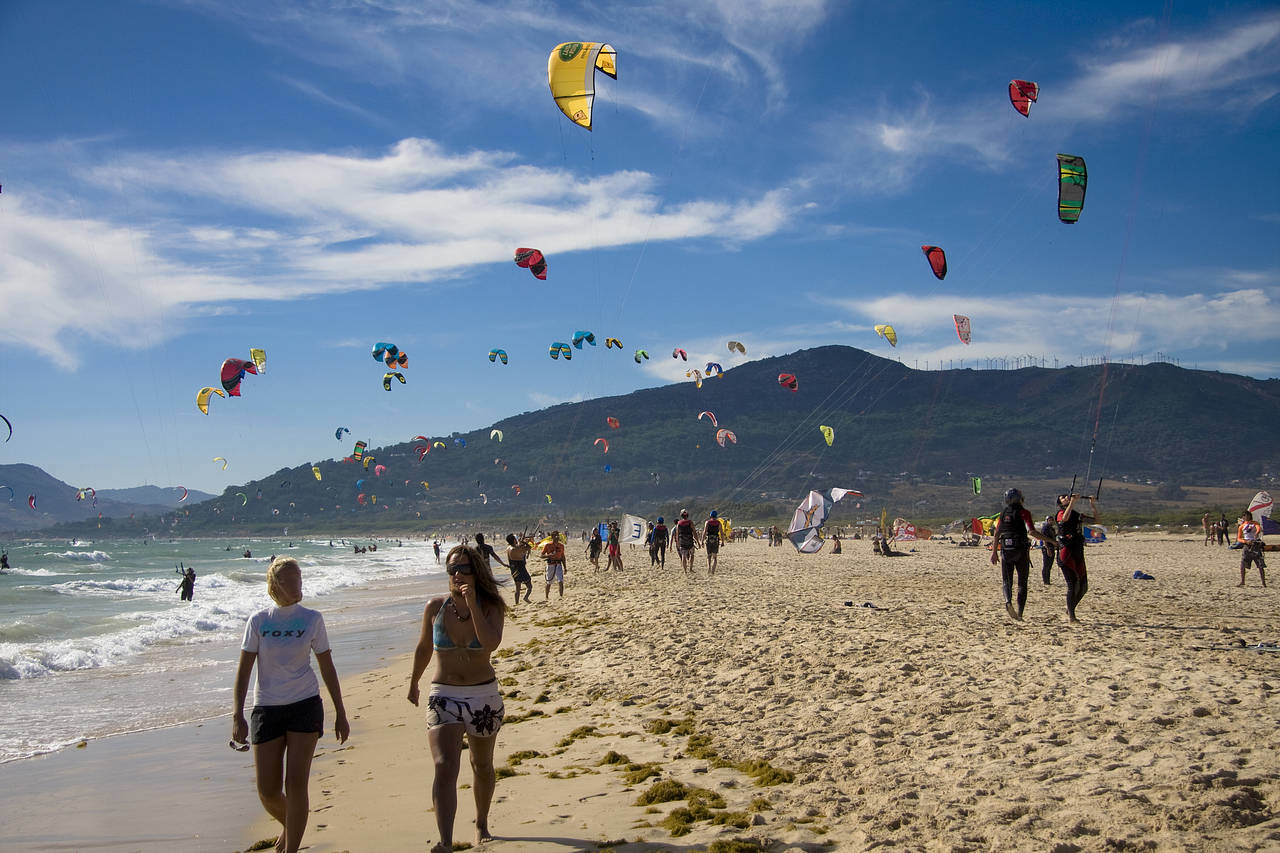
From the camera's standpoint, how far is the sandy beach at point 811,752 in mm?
3375

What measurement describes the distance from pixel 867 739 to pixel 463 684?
220cm

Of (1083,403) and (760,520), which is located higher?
(1083,403)

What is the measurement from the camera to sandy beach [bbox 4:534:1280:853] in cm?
338

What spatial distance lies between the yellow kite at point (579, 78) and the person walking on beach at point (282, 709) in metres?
8.74

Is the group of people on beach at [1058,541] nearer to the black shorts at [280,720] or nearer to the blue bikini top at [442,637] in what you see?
the blue bikini top at [442,637]

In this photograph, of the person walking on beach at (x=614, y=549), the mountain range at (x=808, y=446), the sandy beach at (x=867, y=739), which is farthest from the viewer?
the mountain range at (x=808, y=446)

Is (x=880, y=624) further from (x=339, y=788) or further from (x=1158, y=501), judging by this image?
(x=1158, y=501)

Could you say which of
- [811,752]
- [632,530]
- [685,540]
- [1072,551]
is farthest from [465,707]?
[632,530]

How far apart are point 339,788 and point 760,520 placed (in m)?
70.8

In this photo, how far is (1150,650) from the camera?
21.1 feet

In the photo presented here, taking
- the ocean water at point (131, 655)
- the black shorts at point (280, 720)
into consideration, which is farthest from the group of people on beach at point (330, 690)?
the ocean water at point (131, 655)

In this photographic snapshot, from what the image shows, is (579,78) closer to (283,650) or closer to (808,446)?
(283,650)

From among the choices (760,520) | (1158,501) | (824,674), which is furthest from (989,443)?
(824,674)

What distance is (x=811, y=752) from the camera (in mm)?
4422
